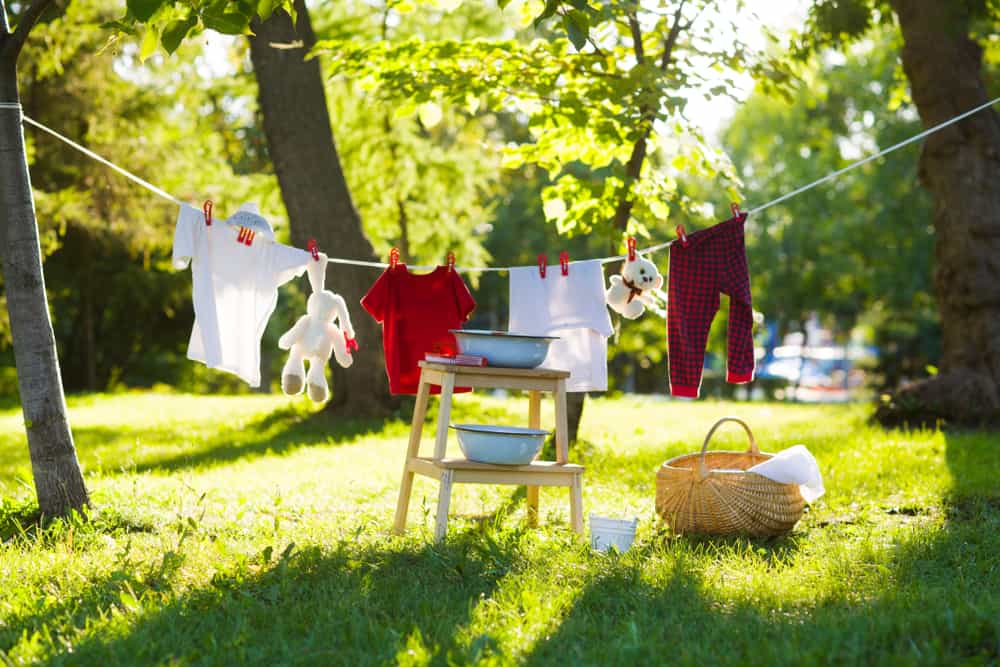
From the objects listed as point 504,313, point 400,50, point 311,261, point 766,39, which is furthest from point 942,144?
point 504,313

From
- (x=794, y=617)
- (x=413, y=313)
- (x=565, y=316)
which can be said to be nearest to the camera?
(x=794, y=617)

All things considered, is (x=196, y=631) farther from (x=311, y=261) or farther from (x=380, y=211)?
(x=380, y=211)

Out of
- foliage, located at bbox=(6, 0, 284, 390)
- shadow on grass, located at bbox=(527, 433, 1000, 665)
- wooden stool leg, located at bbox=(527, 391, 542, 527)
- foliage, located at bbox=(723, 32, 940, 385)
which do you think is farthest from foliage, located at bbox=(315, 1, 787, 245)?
foliage, located at bbox=(723, 32, 940, 385)

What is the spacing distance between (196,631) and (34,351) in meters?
2.01

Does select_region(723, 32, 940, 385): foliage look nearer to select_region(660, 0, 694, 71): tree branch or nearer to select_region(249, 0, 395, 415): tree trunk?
select_region(249, 0, 395, 415): tree trunk

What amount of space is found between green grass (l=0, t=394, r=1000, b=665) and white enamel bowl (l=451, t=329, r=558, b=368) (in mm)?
766

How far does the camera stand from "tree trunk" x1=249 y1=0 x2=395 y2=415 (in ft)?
32.3

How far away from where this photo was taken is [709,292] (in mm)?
5262

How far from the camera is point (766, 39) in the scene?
27.4ft

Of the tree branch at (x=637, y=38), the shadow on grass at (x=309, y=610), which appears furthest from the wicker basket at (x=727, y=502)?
the tree branch at (x=637, y=38)

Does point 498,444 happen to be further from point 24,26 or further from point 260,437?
point 260,437

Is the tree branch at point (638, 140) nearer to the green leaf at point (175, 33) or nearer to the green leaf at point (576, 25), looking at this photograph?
the green leaf at point (576, 25)

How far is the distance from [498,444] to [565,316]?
0.96m

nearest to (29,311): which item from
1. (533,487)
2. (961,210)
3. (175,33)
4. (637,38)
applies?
(175,33)
